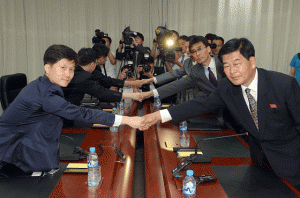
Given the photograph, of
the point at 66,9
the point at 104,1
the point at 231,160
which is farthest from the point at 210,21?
the point at 231,160

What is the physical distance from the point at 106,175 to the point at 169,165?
0.39m

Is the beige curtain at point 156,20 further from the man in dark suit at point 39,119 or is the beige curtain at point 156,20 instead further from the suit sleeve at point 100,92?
the man in dark suit at point 39,119

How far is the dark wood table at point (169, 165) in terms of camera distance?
4.11 feet

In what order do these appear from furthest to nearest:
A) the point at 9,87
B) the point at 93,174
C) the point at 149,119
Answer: the point at 9,87 → the point at 149,119 → the point at 93,174

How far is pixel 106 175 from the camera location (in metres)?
1.41

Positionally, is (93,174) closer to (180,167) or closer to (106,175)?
(106,175)

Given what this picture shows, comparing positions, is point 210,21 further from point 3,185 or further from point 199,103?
point 3,185

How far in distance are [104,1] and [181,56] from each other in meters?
2.26

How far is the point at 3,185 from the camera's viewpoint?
131 cm

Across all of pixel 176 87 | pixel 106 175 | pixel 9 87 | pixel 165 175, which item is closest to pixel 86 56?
pixel 9 87

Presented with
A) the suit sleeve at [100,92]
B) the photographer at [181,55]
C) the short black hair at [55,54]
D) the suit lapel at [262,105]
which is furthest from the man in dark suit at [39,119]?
the photographer at [181,55]

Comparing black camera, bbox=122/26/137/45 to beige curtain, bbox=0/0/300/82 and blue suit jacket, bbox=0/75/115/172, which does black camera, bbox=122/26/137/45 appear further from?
beige curtain, bbox=0/0/300/82

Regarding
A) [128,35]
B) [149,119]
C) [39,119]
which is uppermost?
[128,35]

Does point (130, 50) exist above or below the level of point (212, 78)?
above
